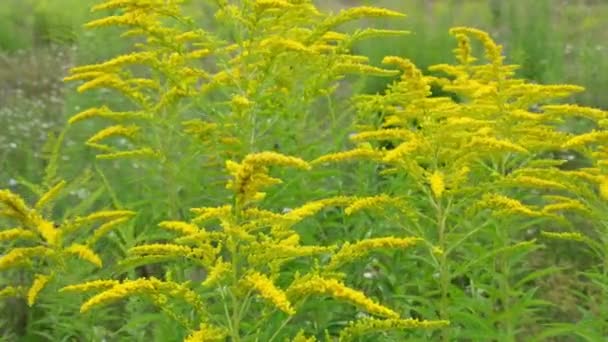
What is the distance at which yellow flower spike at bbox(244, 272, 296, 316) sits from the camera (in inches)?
106

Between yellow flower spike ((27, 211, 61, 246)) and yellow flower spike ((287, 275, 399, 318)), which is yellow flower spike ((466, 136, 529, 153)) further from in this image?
yellow flower spike ((27, 211, 61, 246))

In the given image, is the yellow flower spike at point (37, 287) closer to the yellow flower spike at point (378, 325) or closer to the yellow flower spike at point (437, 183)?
the yellow flower spike at point (378, 325)

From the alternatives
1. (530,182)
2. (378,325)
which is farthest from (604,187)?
(378,325)

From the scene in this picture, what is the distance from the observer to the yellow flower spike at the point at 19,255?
11.2 feet

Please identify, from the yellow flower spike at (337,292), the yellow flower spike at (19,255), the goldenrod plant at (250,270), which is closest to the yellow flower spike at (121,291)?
the goldenrod plant at (250,270)

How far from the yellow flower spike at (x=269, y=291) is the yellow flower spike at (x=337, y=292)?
0.21 ft

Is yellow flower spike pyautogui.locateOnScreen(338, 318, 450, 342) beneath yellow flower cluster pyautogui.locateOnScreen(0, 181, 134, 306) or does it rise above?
beneath

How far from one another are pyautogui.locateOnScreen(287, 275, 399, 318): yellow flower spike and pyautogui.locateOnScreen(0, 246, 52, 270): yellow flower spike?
3.40 feet

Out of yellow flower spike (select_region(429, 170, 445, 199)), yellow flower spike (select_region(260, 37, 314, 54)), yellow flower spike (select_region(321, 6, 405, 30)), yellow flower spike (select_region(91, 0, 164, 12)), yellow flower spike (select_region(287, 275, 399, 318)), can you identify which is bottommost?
yellow flower spike (select_region(287, 275, 399, 318))

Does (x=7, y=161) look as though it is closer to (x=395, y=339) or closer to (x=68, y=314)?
(x=68, y=314)

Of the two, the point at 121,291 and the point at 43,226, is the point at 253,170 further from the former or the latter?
the point at 43,226

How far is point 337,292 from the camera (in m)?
2.82

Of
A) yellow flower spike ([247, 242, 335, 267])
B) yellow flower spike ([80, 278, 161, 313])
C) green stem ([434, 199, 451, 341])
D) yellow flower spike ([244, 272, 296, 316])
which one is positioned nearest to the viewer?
yellow flower spike ([244, 272, 296, 316])

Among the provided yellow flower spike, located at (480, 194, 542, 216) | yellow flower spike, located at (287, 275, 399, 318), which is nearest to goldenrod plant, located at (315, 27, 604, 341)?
yellow flower spike, located at (480, 194, 542, 216)
